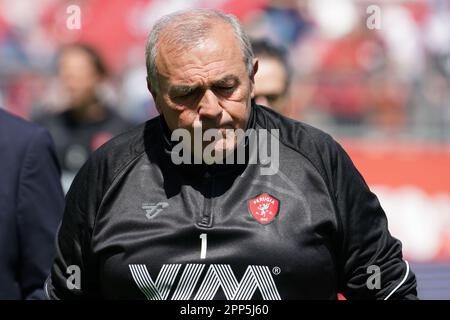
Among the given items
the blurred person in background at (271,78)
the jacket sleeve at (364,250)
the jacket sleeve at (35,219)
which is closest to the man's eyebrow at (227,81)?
the jacket sleeve at (364,250)

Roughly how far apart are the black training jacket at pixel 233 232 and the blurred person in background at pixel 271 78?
1695 mm

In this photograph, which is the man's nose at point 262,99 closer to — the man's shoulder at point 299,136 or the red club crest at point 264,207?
the man's shoulder at point 299,136

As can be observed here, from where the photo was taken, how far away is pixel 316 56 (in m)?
12.1

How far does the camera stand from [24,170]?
3861 mm

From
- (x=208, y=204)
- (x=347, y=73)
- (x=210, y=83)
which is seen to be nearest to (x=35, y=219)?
(x=208, y=204)

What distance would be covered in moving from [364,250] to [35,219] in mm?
1395

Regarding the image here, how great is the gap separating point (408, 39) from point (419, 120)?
4.46 feet

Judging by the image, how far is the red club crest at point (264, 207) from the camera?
308cm

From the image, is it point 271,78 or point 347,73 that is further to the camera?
point 347,73

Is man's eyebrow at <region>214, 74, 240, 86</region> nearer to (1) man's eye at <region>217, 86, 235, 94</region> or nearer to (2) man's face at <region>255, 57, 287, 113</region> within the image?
(1) man's eye at <region>217, 86, 235, 94</region>

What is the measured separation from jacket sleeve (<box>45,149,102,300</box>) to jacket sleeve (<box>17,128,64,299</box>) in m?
0.58

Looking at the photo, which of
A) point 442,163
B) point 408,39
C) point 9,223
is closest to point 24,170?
point 9,223

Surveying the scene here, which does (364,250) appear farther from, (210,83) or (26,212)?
(26,212)
